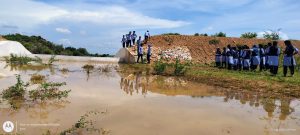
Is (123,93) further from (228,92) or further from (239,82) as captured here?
(239,82)

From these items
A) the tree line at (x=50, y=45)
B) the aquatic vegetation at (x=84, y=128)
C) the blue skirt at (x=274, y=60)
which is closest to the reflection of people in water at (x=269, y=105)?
the aquatic vegetation at (x=84, y=128)

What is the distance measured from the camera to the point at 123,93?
11.4 metres

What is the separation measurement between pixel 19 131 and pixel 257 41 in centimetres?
3284

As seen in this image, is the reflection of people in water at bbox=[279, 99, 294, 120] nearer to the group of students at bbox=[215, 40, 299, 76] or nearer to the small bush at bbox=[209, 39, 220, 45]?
the group of students at bbox=[215, 40, 299, 76]

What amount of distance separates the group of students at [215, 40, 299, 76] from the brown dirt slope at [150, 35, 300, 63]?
26.9 feet

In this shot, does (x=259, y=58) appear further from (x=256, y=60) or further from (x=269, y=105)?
(x=269, y=105)

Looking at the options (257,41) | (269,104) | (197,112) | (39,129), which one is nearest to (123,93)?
(197,112)

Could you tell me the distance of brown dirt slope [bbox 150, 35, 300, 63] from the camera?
109 ft

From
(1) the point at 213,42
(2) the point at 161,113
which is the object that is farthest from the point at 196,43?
(2) the point at 161,113

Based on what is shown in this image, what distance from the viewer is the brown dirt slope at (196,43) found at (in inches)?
1313

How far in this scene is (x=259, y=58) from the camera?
810 inches

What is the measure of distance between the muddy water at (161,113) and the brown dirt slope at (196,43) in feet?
69.1

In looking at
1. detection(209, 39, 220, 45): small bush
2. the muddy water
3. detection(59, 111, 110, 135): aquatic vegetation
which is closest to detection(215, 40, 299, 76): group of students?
the muddy water

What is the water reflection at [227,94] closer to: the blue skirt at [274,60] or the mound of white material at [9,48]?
the blue skirt at [274,60]
